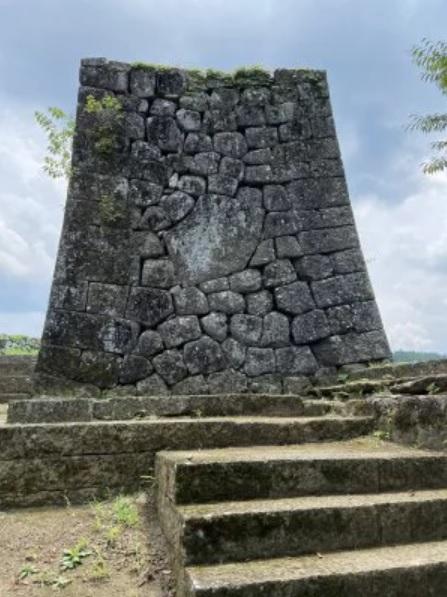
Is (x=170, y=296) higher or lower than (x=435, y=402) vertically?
higher

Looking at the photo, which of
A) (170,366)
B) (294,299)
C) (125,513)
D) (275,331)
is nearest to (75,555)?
(125,513)

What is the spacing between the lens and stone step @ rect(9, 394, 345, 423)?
4156 mm

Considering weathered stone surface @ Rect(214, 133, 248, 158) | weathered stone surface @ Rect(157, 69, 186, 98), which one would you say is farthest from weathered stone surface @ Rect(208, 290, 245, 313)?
weathered stone surface @ Rect(157, 69, 186, 98)

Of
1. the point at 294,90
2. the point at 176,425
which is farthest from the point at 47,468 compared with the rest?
the point at 294,90

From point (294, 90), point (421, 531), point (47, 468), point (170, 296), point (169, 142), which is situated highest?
point (294, 90)

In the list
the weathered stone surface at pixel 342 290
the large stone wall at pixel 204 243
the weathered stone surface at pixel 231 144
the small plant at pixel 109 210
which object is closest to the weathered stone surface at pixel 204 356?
the large stone wall at pixel 204 243

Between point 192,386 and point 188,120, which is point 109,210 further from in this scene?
point 192,386

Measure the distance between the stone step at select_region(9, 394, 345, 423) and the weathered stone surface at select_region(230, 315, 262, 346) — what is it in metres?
1.79

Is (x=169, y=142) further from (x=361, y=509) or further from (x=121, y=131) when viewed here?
(x=361, y=509)

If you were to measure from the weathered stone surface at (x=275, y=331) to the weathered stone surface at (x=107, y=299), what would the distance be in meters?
1.52

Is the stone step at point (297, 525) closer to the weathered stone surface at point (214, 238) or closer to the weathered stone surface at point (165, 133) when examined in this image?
the weathered stone surface at point (214, 238)

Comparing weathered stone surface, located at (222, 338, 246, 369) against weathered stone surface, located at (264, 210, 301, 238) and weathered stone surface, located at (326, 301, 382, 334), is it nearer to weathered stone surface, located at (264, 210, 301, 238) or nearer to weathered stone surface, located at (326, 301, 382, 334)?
weathered stone surface, located at (326, 301, 382, 334)

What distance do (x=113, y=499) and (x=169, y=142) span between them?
4.48 m

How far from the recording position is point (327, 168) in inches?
268
